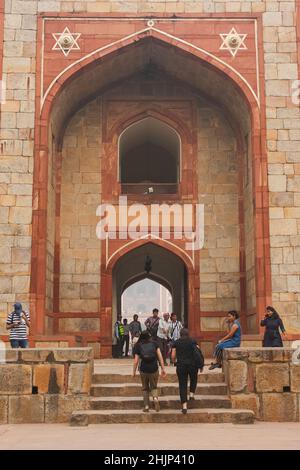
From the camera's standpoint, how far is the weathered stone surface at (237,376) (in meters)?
8.02

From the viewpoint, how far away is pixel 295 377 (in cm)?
799

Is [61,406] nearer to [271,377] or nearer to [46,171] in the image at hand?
[271,377]

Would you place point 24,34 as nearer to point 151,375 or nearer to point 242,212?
point 242,212

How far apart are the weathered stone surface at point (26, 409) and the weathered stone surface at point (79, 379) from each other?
0.42 metres

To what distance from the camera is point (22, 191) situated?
40.4 feet

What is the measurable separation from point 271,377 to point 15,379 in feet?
11.1

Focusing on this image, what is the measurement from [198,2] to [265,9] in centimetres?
147

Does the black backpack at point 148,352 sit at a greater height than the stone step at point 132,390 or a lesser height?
greater

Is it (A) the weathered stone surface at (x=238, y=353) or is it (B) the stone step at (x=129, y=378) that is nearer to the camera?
(A) the weathered stone surface at (x=238, y=353)

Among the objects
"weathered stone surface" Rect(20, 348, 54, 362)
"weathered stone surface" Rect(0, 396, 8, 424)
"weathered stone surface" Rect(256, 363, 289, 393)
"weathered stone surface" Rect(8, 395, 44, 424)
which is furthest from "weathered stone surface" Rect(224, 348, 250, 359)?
"weathered stone surface" Rect(0, 396, 8, 424)

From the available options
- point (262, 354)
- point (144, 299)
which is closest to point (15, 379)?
point (262, 354)

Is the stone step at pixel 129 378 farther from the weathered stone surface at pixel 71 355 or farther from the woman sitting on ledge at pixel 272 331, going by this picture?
the woman sitting on ledge at pixel 272 331

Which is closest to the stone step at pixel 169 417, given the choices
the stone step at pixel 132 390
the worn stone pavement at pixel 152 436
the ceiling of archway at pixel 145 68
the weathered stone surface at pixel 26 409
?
the worn stone pavement at pixel 152 436
